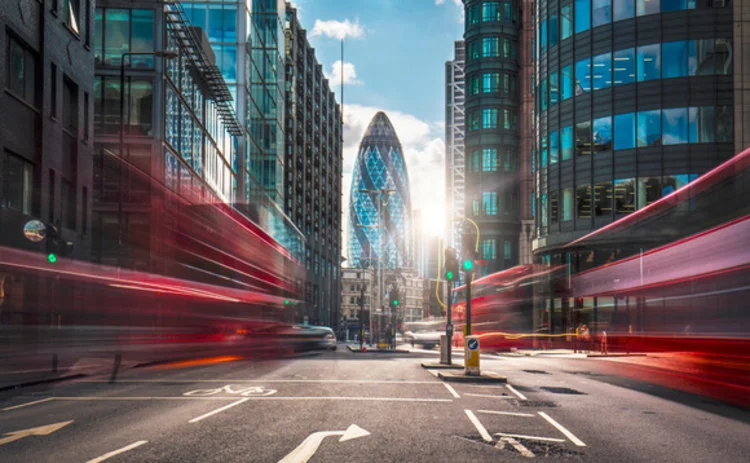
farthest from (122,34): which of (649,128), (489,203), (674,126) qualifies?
(489,203)

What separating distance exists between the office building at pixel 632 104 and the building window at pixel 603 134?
2.6 inches

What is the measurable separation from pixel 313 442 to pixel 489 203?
→ 77900mm

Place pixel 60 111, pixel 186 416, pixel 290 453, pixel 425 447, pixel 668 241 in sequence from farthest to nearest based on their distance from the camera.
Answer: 1. pixel 60 111
2. pixel 668 241
3. pixel 186 416
4. pixel 425 447
5. pixel 290 453

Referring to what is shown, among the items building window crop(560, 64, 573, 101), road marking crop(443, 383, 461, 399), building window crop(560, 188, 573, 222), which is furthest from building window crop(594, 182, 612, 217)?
road marking crop(443, 383, 461, 399)

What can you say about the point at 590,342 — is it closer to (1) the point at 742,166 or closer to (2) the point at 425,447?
(1) the point at 742,166

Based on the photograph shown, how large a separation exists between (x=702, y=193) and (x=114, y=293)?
41.0ft

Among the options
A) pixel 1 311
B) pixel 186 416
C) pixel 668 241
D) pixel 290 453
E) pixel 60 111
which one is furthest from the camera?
pixel 60 111

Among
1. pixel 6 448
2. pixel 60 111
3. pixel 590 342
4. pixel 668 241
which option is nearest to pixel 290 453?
pixel 6 448

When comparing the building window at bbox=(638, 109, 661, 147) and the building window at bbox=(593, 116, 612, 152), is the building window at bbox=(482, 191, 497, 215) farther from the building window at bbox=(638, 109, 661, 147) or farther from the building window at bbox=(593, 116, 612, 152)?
the building window at bbox=(638, 109, 661, 147)

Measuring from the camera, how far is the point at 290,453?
959cm

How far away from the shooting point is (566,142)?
54.3 meters

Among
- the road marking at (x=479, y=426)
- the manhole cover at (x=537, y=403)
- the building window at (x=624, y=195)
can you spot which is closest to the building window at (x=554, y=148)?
the building window at (x=624, y=195)

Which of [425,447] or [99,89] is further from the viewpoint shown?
[99,89]

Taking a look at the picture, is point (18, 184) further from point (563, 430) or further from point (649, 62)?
point (649, 62)
